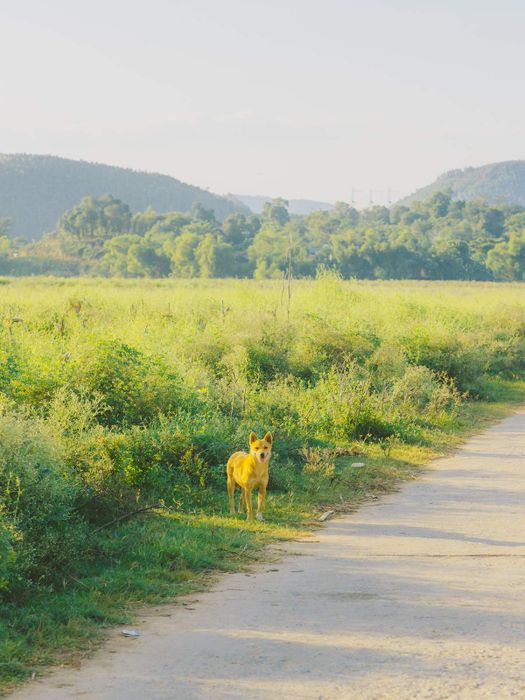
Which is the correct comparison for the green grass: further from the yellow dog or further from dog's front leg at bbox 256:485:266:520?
the yellow dog

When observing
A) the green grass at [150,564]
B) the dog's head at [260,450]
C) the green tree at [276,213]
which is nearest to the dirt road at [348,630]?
the green grass at [150,564]

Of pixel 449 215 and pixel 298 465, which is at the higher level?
pixel 449 215

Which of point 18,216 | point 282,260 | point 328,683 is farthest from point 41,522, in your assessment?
point 18,216

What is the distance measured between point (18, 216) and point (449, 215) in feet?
201

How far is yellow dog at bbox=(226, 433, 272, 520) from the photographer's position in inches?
337

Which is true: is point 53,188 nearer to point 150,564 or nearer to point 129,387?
point 129,387

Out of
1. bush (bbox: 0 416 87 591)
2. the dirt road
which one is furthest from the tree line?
bush (bbox: 0 416 87 591)

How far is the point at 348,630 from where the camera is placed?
5949mm

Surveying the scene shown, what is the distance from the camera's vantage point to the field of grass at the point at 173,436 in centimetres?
666

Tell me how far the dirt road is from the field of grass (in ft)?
1.35

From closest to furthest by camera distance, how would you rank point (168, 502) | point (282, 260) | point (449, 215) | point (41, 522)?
point (41, 522) → point (168, 502) → point (282, 260) → point (449, 215)

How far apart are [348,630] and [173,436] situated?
14.5 feet

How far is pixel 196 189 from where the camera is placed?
179750 mm

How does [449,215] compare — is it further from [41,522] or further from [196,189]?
[41,522]
